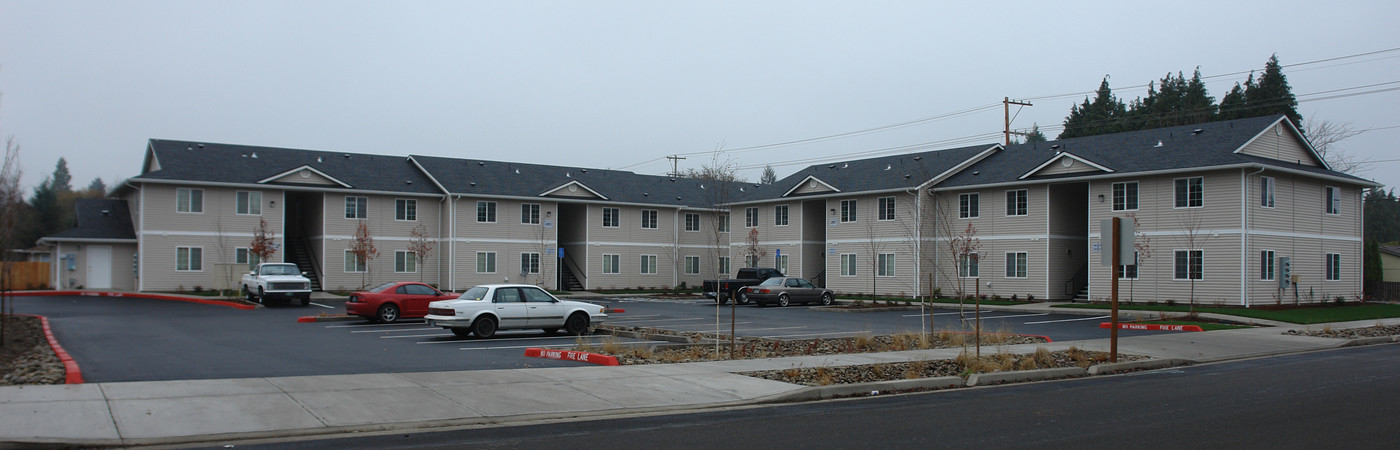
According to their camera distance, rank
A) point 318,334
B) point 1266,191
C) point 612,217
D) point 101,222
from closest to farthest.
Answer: point 318,334 < point 1266,191 < point 101,222 < point 612,217

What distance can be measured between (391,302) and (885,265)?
27205 millimetres

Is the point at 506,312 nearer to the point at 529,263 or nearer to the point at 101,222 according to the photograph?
the point at 529,263

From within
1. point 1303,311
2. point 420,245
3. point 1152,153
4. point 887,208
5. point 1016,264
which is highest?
point 1152,153

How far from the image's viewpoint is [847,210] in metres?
49.2

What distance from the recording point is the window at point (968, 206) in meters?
44.0

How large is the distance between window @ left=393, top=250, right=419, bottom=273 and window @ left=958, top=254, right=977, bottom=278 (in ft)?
88.7

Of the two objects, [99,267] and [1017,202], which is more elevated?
[1017,202]

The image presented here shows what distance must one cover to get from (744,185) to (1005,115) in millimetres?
18374

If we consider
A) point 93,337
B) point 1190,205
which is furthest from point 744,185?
point 93,337

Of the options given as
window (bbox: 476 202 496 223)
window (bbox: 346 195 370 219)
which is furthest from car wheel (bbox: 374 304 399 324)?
window (bbox: 476 202 496 223)

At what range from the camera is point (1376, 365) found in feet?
55.2

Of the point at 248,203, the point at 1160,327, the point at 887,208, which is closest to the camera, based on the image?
the point at 1160,327

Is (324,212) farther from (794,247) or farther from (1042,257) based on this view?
(1042,257)

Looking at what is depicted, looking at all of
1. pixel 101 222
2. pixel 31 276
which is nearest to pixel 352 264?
pixel 101 222
